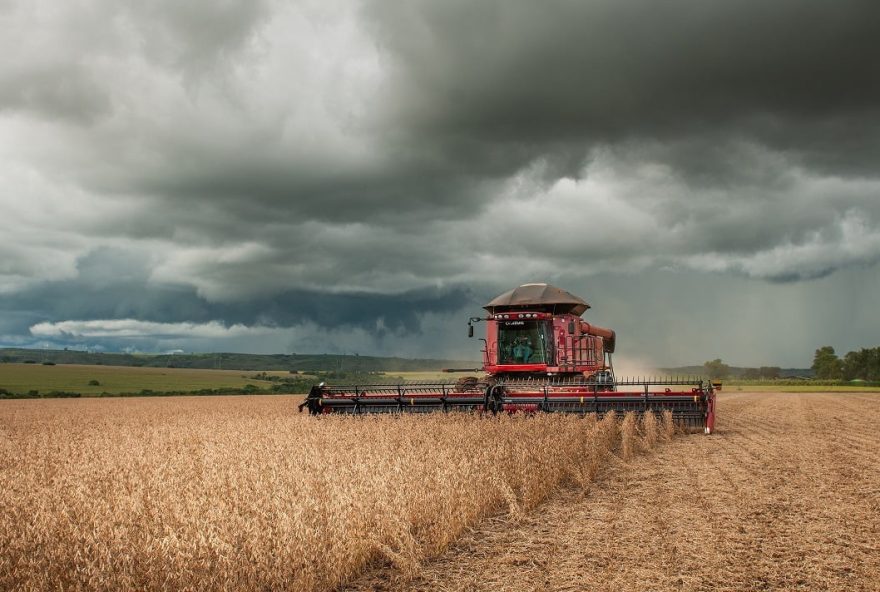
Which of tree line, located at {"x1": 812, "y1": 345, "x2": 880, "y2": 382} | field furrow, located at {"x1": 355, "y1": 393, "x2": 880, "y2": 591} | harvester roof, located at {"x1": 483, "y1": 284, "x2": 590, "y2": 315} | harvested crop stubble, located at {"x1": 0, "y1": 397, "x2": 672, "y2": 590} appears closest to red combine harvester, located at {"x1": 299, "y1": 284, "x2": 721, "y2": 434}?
harvester roof, located at {"x1": 483, "y1": 284, "x2": 590, "y2": 315}

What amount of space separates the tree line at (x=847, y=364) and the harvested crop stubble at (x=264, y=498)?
4219 inches

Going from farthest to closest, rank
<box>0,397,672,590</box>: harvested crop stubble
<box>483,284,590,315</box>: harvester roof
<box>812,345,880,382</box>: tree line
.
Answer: <box>812,345,880,382</box>: tree line → <box>483,284,590,315</box>: harvester roof → <box>0,397,672,590</box>: harvested crop stubble

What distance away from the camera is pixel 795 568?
6219mm

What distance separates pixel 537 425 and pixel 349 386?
6.22 meters

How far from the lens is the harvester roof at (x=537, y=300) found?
20.2 metres

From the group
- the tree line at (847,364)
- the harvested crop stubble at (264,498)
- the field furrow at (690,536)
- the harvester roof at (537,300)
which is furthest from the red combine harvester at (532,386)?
the tree line at (847,364)

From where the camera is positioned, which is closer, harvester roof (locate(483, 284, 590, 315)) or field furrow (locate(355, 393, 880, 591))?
field furrow (locate(355, 393, 880, 591))

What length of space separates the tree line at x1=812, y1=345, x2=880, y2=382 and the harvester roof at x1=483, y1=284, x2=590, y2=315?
3917 inches

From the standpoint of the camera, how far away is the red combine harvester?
16.7m

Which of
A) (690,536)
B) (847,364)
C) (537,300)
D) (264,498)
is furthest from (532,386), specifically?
(847,364)

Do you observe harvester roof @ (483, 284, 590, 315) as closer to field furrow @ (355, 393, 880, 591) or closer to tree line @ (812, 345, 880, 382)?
field furrow @ (355, 393, 880, 591)

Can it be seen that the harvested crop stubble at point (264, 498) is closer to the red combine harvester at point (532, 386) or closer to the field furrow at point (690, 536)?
the field furrow at point (690, 536)

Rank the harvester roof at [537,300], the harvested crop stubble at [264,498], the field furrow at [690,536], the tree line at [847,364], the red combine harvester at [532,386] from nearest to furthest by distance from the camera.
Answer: the harvested crop stubble at [264,498] → the field furrow at [690,536] → the red combine harvester at [532,386] → the harvester roof at [537,300] → the tree line at [847,364]

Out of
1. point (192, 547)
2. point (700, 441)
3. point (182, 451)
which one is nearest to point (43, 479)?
point (182, 451)
